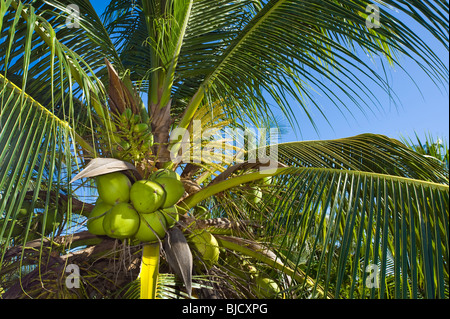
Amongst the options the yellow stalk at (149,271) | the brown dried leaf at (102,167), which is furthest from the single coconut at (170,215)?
the brown dried leaf at (102,167)

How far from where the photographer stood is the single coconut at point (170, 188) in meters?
1.46

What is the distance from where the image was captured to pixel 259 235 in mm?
2131

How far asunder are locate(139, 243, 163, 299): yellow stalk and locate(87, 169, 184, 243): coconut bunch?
43 mm

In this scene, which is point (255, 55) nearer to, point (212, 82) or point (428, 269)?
point (212, 82)

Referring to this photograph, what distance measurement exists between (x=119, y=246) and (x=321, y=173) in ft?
2.87

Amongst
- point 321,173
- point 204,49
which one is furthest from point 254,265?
point 204,49

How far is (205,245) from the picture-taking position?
5.26 ft

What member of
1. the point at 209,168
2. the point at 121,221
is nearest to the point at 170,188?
the point at 121,221

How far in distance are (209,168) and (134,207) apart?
0.64m

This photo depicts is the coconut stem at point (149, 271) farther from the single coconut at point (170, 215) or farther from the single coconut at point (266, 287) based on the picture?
the single coconut at point (266, 287)

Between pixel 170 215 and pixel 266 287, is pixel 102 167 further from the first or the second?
pixel 266 287

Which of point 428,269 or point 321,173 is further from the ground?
point 321,173
